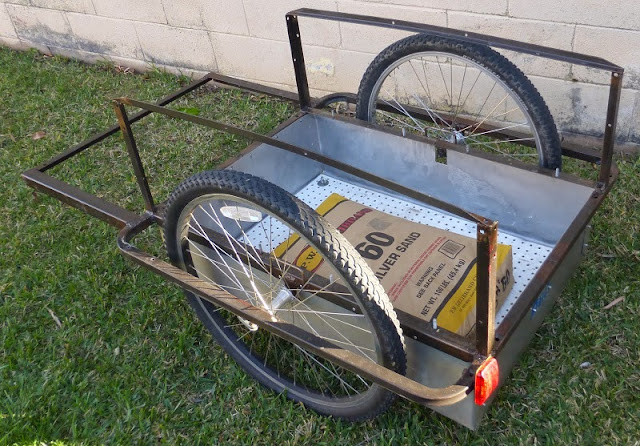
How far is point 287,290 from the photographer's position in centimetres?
186

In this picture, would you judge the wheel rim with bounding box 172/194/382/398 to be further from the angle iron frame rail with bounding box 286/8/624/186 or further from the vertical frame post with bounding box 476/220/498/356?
the angle iron frame rail with bounding box 286/8/624/186

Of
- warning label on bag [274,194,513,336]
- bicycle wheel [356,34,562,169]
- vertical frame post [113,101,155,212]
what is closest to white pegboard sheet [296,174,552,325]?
warning label on bag [274,194,513,336]

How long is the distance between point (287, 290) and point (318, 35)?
6.14 feet

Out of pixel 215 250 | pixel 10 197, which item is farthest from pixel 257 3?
pixel 215 250

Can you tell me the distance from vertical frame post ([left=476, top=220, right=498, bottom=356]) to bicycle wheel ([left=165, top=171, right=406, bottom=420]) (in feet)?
0.70

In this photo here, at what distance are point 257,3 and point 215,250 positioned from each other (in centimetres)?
193

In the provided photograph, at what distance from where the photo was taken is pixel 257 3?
3.47m

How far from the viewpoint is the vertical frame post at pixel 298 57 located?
234 centimetres

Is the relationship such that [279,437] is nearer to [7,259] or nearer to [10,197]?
[7,259]

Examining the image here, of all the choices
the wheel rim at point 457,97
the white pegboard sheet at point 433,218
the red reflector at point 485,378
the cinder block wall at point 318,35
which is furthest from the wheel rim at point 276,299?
the cinder block wall at point 318,35

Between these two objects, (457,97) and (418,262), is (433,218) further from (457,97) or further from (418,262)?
(457,97)

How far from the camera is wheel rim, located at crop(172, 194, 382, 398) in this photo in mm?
1789

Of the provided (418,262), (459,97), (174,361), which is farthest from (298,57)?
(174,361)

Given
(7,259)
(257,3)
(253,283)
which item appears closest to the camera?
(253,283)
